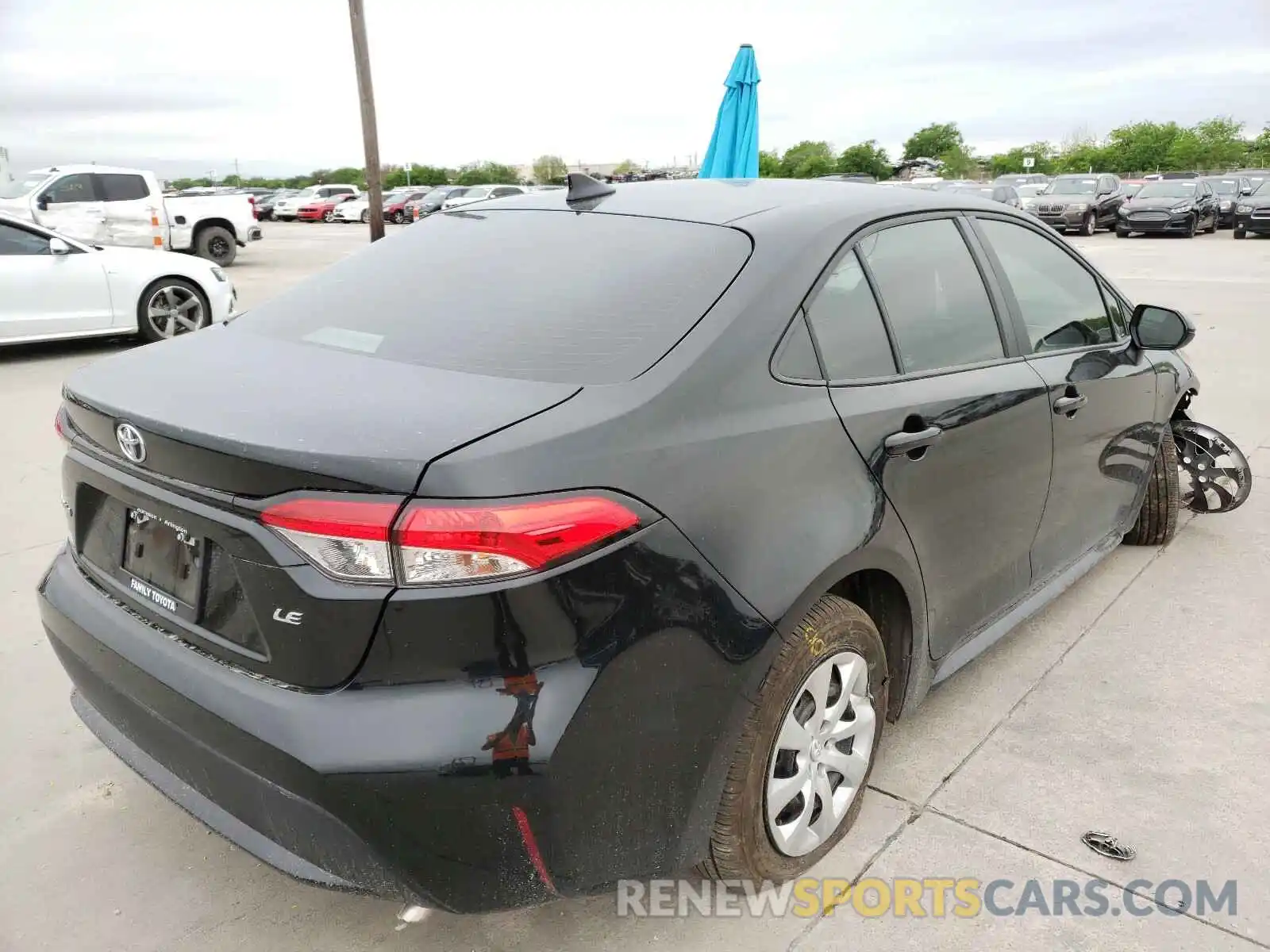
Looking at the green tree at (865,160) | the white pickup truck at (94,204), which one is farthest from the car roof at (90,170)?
the green tree at (865,160)

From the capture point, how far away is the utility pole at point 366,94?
1562cm

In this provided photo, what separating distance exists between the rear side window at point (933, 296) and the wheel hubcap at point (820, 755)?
853mm

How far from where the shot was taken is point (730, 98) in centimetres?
1151

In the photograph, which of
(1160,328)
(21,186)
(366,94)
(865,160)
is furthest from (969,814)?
(865,160)

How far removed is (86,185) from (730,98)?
35.9 ft

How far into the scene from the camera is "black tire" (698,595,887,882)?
212 cm

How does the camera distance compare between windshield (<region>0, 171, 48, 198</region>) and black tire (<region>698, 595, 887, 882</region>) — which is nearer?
black tire (<region>698, 595, 887, 882</region>)

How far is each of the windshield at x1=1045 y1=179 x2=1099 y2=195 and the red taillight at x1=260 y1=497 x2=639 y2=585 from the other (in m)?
29.3

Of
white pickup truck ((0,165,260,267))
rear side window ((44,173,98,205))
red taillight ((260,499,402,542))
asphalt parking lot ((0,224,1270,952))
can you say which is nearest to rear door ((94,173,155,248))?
white pickup truck ((0,165,260,267))

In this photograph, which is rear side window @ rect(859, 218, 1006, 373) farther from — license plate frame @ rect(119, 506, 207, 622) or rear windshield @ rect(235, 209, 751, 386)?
license plate frame @ rect(119, 506, 207, 622)

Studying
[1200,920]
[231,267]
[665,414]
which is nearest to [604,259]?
[665,414]

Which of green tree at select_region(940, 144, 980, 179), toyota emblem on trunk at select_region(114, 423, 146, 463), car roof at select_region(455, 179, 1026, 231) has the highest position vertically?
green tree at select_region(940, 144, 980, 179)

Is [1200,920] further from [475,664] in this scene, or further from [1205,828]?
[475,664]

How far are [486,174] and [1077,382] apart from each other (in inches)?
2907
